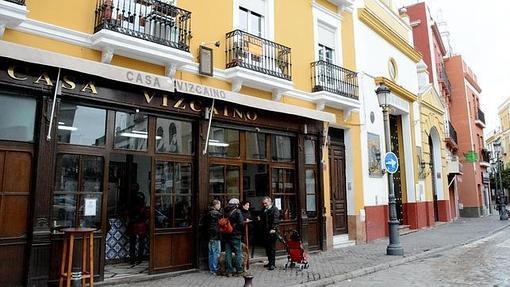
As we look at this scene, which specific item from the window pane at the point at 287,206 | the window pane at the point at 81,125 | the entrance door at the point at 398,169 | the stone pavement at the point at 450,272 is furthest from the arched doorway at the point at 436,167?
the window pane at the point at 81,125

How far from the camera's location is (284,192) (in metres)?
11.9

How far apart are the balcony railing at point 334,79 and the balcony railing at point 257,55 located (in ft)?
4.02

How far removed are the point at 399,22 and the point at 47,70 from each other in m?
16.5

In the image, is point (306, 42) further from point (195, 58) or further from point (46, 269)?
point (46, 269)

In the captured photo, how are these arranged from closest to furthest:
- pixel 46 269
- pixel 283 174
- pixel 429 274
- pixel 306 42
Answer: pixel 46 269 → pixel 429 274 → pixel 283 174 → pixel 306 42

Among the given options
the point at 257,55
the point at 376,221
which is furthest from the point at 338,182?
the point at 257,55

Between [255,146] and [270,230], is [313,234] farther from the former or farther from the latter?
[255,146]

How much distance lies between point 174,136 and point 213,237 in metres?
2.35

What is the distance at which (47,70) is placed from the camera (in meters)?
7.32

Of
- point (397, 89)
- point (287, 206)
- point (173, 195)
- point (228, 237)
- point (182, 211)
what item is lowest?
point (228, 237)

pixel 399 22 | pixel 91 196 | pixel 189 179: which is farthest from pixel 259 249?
pixel 399 22

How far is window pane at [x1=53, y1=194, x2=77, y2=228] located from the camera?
744cm

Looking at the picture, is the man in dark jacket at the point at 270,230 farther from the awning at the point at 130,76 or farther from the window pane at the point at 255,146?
the awning at the point at 130,76

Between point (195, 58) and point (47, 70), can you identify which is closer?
point (47, 70)
